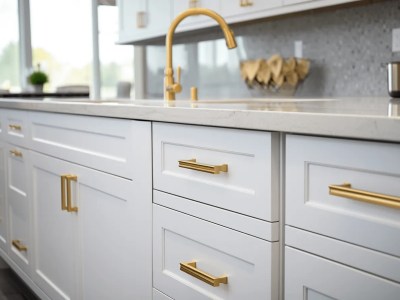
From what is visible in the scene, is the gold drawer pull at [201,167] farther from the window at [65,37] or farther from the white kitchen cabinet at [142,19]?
the window at [65,37]

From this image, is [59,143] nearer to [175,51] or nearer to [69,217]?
[69,217]

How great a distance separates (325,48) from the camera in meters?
2.58

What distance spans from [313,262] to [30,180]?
1.72 meters

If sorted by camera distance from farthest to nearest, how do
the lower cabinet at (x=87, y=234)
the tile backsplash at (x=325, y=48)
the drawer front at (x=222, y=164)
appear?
the tile backsplash at (x=325, y=48) < the lower cabinet at (x=87, y=234) < the drawer front at (x=222, y=164)

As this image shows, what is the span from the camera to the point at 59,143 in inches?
85.3

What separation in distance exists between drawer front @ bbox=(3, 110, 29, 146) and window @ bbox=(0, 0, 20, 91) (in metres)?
3.38

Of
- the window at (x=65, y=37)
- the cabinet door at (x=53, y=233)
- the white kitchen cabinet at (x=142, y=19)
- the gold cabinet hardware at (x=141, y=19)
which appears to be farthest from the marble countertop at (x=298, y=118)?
the window at (x=65, y=37)

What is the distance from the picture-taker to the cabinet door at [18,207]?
257 cm

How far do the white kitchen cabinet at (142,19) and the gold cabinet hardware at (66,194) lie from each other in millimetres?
1425

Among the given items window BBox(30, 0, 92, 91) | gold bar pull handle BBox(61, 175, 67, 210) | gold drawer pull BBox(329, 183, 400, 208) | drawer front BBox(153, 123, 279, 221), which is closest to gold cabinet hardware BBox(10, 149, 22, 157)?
gold bar pull handle BBox(61, 175, 67, 210)

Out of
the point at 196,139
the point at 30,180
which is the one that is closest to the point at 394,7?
the point at 196,139

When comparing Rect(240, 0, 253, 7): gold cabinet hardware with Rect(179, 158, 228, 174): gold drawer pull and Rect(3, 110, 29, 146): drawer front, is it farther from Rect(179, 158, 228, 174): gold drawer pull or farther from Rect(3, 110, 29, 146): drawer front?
Rect(179, 158, 228, 174): gold drawer pull

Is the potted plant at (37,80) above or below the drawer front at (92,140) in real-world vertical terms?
above

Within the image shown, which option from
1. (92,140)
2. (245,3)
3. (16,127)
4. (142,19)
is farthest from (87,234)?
(142,19)
